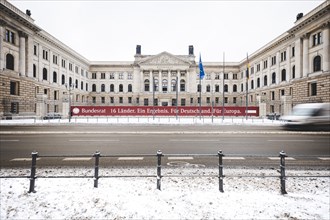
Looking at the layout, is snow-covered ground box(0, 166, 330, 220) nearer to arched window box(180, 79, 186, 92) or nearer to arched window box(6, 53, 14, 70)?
arched window box(6, 53, 14, 70)

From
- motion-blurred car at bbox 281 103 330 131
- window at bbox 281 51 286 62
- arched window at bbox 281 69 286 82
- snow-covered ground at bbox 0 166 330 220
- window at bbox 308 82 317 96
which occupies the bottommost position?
snow-covered ground at bbox 0 166 330 220

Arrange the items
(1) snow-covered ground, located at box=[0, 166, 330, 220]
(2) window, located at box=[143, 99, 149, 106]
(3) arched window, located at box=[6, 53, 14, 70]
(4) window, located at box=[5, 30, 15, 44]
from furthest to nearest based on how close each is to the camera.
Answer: (2) window, located at box=[143, 99, 149, 106] < (3) arched window, located at box=[6, 53, 14, 70] < (4) window, located at box=[5, 30, 15, 44] < (1) snow-covered ground, located at box=[0, 166, 330, 220]

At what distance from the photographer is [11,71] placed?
33125 mm

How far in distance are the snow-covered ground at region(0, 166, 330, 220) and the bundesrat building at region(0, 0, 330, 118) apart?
86.6 feet

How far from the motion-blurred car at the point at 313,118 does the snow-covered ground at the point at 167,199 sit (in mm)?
12997

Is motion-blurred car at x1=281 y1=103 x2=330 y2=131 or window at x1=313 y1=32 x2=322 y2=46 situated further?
window at x1=313 y1=32 x2=322 y2=46

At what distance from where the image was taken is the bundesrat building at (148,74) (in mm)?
32156

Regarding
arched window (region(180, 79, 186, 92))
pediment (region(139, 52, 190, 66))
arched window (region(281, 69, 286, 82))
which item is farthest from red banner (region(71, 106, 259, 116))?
pediment (region(139, 52, 190, 66))

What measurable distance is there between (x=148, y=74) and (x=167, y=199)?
64.9 metres

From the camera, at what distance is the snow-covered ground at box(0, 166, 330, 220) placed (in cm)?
437

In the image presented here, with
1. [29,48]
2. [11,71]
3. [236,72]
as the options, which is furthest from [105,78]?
[236,72]

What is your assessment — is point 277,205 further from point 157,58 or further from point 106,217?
point 157,58

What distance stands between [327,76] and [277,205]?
34242 millimetres

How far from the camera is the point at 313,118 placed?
16641 mm
